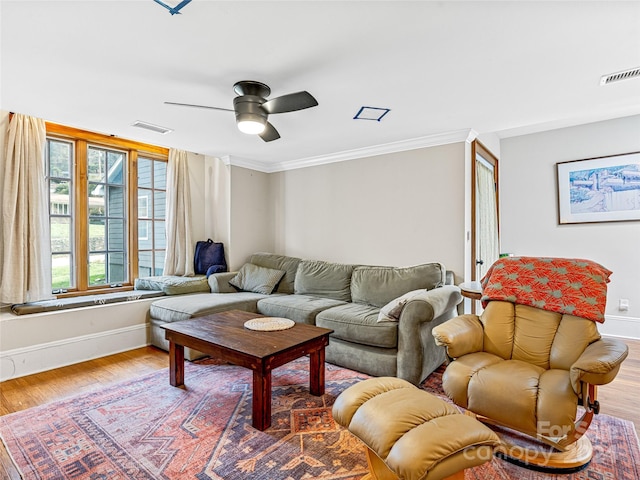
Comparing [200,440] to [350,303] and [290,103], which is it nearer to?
[350,303]

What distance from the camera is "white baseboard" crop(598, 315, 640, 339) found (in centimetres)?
377

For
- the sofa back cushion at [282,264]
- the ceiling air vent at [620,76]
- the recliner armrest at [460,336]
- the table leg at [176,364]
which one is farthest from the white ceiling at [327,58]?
the table leg at [176,364]

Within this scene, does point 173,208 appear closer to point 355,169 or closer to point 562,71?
point 355,169

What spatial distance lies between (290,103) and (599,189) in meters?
3.94

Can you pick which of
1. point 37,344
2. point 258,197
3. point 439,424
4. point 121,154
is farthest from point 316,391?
point 121,154

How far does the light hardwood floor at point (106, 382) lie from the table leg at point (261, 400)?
1368mm

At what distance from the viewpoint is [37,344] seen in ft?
9.88

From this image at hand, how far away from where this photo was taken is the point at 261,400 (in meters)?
2.09

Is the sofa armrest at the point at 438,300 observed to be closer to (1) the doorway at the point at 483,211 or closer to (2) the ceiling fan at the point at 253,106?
(1) the doorway at the point at 483,211

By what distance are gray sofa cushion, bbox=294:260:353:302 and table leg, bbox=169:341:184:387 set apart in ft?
5.62

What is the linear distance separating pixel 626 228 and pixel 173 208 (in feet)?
17.8

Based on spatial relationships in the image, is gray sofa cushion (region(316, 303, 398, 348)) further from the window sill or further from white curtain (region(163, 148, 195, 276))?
white curtain (region(163, 148, 195, 276))

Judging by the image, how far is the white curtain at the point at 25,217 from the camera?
9.80 feet

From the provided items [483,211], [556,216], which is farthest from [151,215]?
[556,216]
